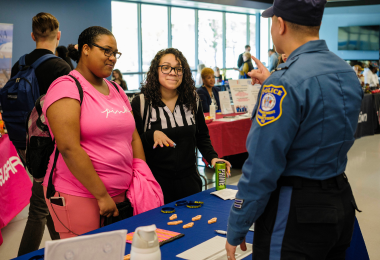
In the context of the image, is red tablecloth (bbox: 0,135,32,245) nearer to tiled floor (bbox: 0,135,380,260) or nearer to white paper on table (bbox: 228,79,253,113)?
tiled floor (bbox: 0,135,380,260)

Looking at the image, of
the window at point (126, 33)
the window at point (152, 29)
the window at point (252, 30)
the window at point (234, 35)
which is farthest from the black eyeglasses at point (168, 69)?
the window at point (252, 30)

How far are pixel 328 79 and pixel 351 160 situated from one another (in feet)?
18.1

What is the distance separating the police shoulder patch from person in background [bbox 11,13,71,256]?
5.42 ft

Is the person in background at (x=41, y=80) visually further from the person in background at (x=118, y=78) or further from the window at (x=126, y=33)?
the window at (x=126, y=33)

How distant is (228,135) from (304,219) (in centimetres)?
380

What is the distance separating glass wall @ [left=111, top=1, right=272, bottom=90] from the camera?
11.9 meters

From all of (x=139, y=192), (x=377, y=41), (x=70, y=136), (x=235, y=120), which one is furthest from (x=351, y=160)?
(x=377, y=41)

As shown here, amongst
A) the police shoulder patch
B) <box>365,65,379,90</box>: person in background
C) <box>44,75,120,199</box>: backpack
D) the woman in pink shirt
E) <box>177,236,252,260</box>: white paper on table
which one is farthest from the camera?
<box>365,65,379,90</box>: person in background

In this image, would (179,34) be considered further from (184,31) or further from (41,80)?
(41,80)

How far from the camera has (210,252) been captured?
136cm

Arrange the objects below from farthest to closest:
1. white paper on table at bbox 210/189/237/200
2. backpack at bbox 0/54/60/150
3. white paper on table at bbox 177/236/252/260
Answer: backpack at bbox 0/54/60/150
white paper on table at bbox 210/189/237/200
white paper on table at bbox 177/236/252/260

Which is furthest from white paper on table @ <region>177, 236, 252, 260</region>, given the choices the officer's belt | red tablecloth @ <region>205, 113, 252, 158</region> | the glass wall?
the glass wall

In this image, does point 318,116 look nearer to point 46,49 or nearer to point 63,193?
point 63,193

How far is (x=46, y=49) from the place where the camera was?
2477 millimetres
